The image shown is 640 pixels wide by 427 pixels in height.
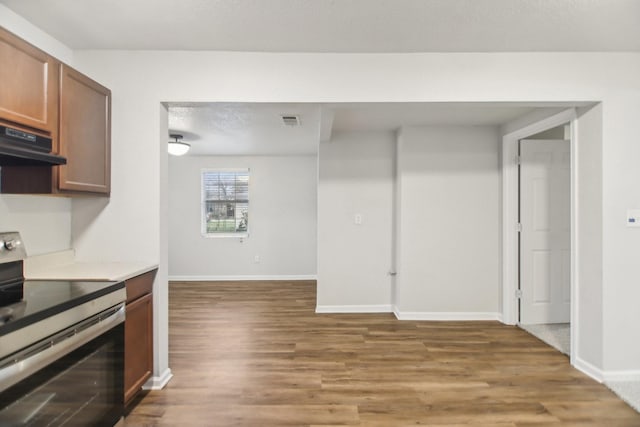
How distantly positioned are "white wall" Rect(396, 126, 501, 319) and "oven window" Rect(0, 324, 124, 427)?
9.40 feet

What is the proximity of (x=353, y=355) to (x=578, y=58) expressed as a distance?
2.83 meters

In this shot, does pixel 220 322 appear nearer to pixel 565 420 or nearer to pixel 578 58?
pixel 565 420

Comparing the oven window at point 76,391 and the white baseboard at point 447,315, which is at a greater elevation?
the oven window at point 76,391

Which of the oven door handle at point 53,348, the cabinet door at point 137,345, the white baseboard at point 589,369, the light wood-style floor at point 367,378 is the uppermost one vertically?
the oven door handle at point 53,348

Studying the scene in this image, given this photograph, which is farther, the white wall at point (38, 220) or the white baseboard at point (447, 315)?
the white baseboard at point (447, 315)

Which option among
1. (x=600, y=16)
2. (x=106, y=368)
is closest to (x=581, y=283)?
(x=600, y=16)

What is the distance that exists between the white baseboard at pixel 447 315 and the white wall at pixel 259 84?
2.40 m

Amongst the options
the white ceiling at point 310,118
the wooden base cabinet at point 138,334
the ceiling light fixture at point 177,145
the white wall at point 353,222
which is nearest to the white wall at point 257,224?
the white ceiling at point 310,118

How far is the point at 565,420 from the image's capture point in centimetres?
197

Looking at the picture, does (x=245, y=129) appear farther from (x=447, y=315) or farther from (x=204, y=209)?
(x=447, y=315)

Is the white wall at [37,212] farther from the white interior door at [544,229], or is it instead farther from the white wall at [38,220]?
the white interior door at [544,229]

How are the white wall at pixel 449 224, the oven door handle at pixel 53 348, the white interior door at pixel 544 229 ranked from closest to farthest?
the oven door handle at pixel 53 348 < the white interior door at pixel 544 229 < the white wall at pixel 449 224

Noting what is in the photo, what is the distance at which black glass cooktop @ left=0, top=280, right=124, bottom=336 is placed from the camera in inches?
47.9

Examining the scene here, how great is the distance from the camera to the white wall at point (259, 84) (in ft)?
7.55
